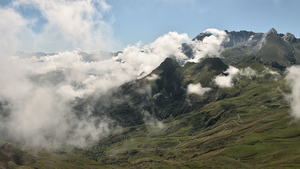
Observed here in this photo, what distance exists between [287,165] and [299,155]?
26589 millimetres

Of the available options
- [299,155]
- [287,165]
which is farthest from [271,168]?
[299,155]

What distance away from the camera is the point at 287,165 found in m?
185

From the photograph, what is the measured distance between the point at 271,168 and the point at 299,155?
38166mm

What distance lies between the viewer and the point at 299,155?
19638 centimetres

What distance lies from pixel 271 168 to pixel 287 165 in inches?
629

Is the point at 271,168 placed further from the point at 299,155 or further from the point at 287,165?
the point at 299,155

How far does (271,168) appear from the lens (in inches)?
7579
